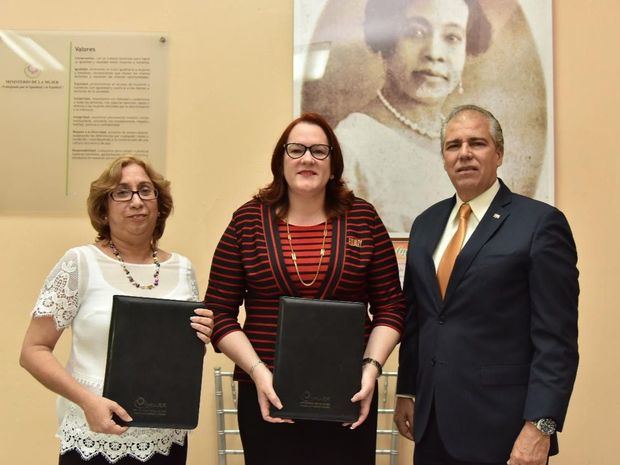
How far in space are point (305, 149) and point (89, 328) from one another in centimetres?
72

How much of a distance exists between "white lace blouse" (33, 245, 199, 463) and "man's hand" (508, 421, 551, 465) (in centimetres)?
83

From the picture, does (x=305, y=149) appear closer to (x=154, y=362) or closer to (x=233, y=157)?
(x=154, y=362)

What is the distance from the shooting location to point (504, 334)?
1607mm

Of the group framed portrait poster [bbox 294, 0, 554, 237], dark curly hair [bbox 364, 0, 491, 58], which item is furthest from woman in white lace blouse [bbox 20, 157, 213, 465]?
dark curly hair [bbox 364, 0, 491, 58]

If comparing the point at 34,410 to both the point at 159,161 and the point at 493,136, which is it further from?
the point at 493,136

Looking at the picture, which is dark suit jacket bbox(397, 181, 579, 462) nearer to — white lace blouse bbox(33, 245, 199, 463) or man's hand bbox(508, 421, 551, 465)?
man's hand bbox(508, 421, 551, 465)

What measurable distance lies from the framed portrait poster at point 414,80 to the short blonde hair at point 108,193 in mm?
990

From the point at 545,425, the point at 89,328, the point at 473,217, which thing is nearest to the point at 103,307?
the point at 89,328

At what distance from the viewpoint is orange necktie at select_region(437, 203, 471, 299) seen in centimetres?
170

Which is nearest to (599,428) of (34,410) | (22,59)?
(34,410)

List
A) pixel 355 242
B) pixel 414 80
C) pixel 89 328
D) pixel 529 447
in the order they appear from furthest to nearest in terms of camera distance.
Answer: pixel 414 80 → pixel 355 242 → pixel 89 328 → pixel 529 447

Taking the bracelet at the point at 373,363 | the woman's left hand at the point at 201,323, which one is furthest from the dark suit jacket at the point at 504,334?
the woman's left hand at the point at 201,323

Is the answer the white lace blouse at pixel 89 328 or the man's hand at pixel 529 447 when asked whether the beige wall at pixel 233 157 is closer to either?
the white lace blouse at pixel 89 328

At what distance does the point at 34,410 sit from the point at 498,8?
2467 mm
